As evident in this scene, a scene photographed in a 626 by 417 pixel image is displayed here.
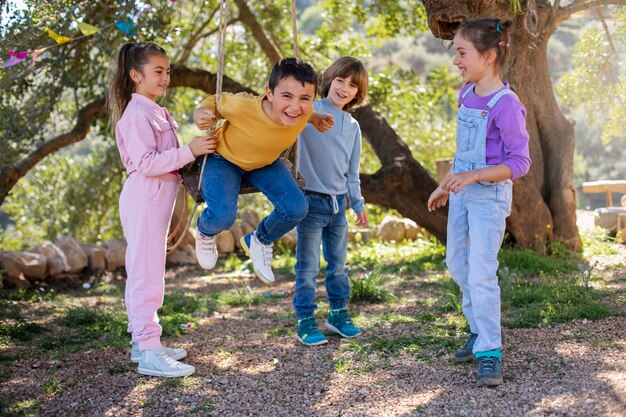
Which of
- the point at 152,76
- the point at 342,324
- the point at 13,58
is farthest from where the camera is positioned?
the point at 13,58

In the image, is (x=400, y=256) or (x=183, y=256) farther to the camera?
(x=183, y=256)

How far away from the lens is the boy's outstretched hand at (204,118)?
325cm

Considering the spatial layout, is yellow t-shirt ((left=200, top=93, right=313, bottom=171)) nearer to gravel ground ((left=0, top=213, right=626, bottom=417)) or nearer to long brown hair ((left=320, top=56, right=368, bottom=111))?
long brown hair ((left=320, top=56, right=368, bottom=111))

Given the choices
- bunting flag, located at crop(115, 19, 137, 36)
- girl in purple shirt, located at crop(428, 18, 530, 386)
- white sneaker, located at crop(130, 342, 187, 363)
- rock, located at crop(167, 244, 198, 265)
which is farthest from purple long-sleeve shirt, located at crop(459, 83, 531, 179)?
rock, located at crop(167, 244, 198, 265)

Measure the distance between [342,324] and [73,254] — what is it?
350 cm

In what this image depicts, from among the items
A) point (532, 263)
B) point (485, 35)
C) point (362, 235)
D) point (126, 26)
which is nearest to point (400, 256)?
point (362, 235)

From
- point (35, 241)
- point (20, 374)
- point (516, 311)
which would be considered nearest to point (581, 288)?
point (516, 311)

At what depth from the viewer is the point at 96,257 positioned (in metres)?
6.63

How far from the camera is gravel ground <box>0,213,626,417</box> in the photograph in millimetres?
2748

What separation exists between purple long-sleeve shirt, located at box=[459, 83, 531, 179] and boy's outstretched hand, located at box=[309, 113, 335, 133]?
0.76 m

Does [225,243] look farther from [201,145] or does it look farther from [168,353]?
[201,145]

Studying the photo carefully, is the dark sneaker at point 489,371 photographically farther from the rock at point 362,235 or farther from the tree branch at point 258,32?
the rock at point 362,235

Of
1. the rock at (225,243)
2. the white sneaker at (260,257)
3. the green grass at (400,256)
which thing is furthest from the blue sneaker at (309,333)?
the rock at (225,243)

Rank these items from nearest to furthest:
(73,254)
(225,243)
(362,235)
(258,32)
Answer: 1. (73,254)
2. (258,32)
3. (225,243)
4. (362,235)
